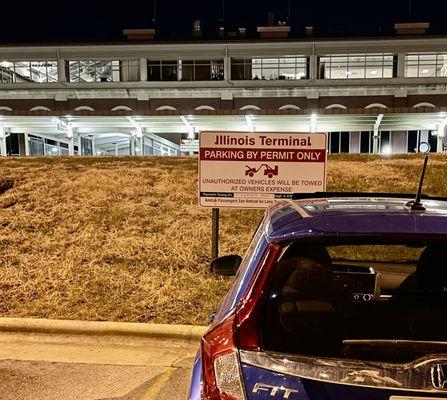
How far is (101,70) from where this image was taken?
34.9 metres

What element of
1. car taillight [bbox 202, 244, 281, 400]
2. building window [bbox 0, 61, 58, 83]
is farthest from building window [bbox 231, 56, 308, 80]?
car taillight [bbox 202, 244, 281, 400]

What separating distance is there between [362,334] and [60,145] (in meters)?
33.8

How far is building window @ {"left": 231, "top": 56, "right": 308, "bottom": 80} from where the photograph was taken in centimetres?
3338

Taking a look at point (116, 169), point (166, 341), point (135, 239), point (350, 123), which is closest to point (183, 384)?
point (166, 341)

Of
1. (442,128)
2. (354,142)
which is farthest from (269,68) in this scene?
(442,128)

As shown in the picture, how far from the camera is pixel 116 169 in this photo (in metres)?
11.5

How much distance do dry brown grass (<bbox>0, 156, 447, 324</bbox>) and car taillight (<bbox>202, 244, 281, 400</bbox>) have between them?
3.55 meters

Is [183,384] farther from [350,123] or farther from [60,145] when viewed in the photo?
[60,145]

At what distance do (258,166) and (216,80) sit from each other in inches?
1116

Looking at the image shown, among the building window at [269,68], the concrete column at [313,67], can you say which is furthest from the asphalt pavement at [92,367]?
the building window at [269,68]

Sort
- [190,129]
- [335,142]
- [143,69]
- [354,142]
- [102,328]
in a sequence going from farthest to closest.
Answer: [143,69] < [335,142] < [354,142] < [190,129] < [102,328]

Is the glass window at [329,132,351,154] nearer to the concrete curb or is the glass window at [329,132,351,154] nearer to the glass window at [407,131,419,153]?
the glass window at [407,131,419,153]

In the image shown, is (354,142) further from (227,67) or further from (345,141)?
(227,67)

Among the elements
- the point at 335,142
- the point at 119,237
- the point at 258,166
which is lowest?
the point at 119,237
